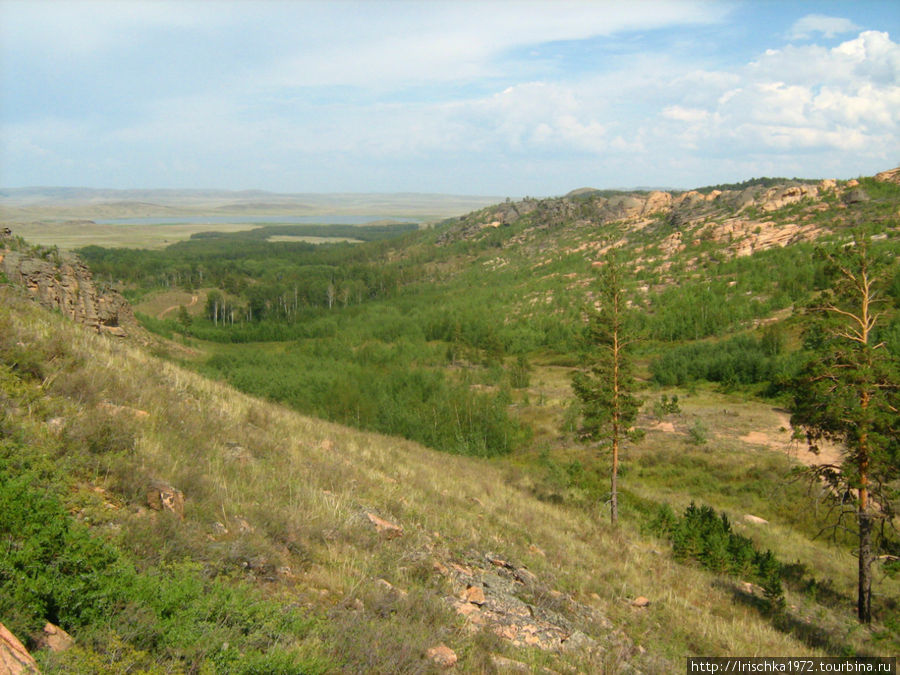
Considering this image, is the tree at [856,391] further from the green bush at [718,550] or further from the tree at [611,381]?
the tree at [611,381]

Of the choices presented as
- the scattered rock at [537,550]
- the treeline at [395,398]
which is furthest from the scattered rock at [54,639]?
the treeline at [395,398]

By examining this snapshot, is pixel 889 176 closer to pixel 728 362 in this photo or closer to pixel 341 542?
Answer: pixel 728 362

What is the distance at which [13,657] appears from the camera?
2457mm

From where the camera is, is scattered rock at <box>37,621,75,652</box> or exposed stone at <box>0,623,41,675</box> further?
scattered rock at <box>37,621,75,652</box>

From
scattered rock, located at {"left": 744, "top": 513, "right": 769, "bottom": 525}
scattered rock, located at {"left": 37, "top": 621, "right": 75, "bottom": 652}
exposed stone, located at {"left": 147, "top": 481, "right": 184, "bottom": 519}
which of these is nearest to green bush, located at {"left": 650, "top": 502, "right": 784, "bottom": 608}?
scattered rock, located at {"left": 744, "top": 513, "right": 769, "bottom": 525}

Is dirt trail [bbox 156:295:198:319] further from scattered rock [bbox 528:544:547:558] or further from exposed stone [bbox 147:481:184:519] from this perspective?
exposed stone [bbox 147:481:184:519]

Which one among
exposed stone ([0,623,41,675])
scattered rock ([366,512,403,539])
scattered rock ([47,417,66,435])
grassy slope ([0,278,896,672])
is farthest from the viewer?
scattered rock ([366,512,403,539])

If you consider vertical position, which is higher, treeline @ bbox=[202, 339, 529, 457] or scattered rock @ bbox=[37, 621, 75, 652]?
scattered rock @ bbox=[37, 621, 75, 652]

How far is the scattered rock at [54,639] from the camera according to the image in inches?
112

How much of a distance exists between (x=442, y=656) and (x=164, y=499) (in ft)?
9.87

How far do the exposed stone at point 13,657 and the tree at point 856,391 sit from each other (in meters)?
11.3

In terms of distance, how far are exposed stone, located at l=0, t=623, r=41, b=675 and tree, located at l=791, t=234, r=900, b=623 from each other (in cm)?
1126

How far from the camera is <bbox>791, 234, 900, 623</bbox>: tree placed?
9281mm

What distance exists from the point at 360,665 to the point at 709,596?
8764 millimetres
